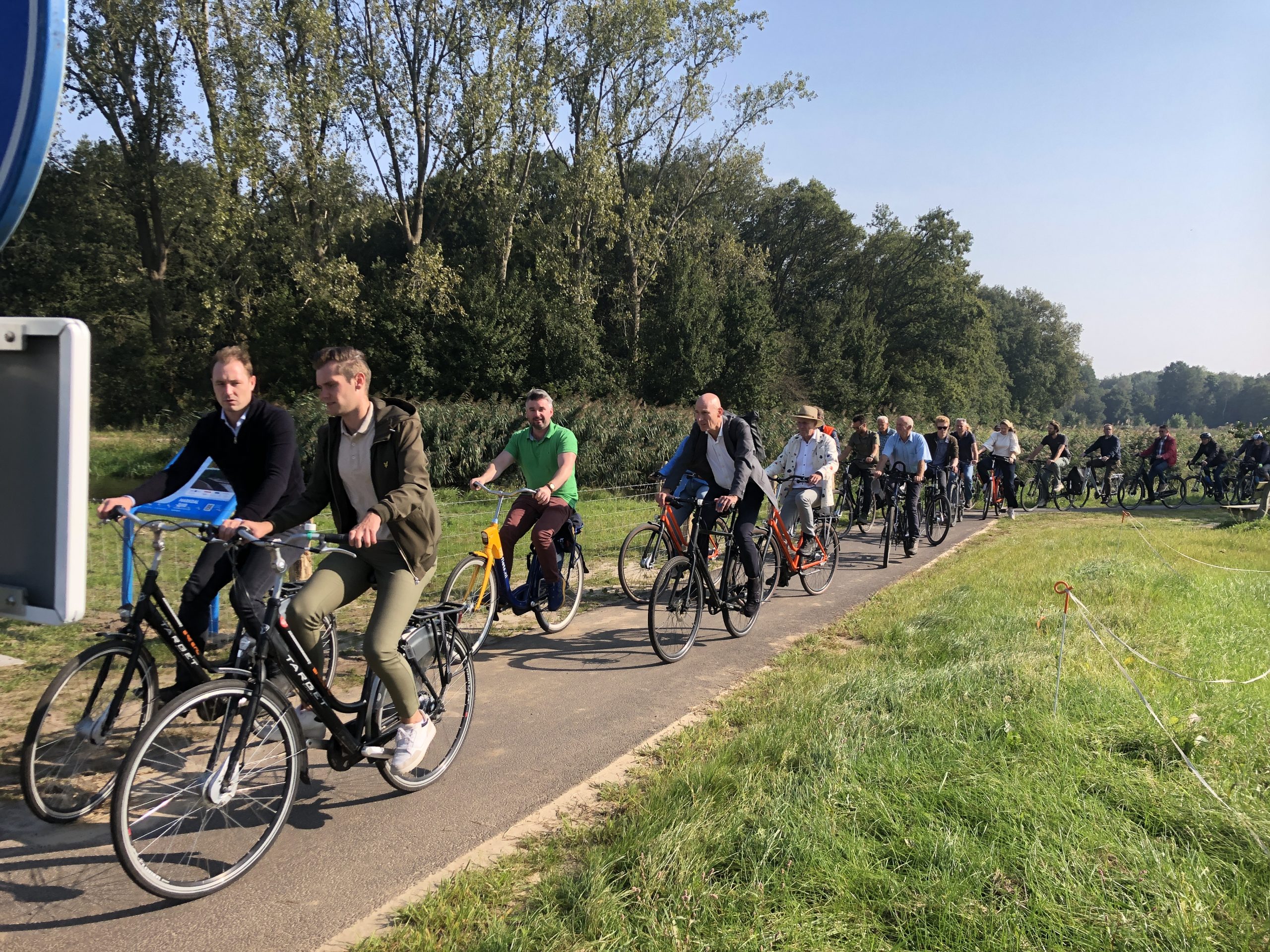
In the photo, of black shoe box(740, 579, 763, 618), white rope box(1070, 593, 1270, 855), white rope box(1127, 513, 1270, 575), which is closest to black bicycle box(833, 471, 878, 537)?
white rope box(1127, 513, 1270, 575)

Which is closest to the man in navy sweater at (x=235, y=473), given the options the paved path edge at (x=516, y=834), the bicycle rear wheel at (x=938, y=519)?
the paved path edge at (x=516, y=834)

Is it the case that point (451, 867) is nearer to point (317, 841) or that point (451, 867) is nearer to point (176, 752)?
point (317, 841)

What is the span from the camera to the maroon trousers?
654 centimetres

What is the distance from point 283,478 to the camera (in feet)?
14.1

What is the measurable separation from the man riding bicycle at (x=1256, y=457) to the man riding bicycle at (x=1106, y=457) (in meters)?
2.77

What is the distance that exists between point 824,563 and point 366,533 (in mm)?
6893

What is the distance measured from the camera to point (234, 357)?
439 centimetres

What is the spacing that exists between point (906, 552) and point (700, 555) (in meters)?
6.29

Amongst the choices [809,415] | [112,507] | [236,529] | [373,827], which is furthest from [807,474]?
[112,507]

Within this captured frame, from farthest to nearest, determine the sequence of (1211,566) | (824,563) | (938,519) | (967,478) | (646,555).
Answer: (967,478), (938,519), (1211,566), (824,563), (646,555)

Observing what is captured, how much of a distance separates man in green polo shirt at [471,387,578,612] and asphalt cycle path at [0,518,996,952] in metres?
0.71

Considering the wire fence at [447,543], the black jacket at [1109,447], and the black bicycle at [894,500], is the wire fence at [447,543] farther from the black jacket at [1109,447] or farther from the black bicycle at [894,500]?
the black jacket at [1109,447]

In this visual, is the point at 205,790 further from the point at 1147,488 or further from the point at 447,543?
the point at 1147,488

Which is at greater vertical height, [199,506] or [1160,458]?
[1160,458]
